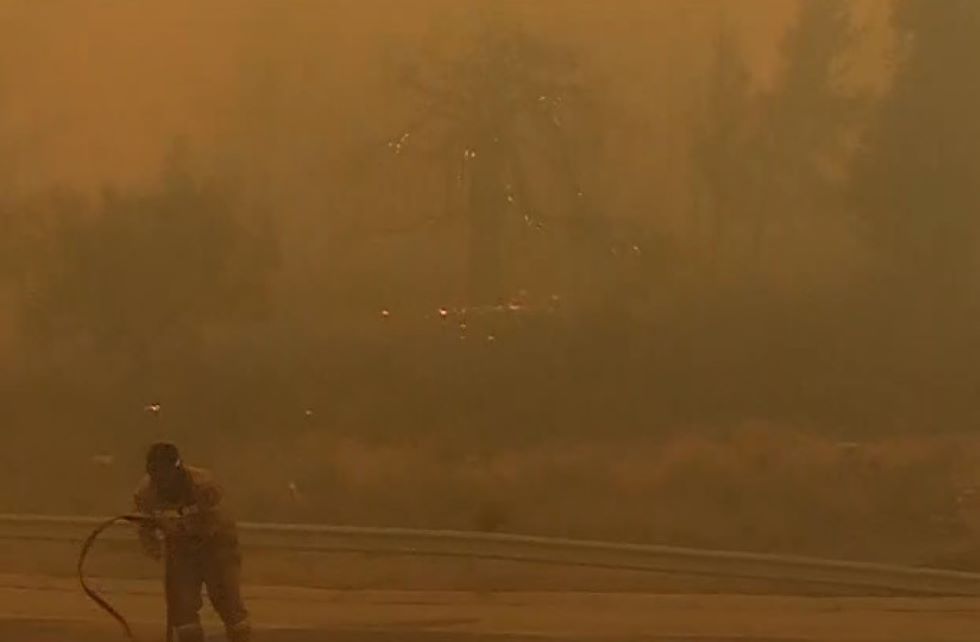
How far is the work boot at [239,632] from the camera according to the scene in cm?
554

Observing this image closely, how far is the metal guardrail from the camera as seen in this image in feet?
19.3

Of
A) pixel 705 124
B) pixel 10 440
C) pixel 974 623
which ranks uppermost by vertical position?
pixel 705 124

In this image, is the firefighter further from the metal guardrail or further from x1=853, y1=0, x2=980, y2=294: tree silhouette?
x1=853, y1=0, x2=980, y2=294: tree silhouette

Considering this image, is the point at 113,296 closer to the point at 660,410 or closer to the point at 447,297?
the point at 447,297

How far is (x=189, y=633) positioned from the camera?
5.56 metres

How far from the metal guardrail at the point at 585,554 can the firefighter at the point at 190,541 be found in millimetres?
543

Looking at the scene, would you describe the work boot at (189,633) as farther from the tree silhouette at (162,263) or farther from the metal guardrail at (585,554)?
the tree silhouette at (162,263)

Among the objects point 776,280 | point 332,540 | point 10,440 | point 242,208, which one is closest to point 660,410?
point 776,280

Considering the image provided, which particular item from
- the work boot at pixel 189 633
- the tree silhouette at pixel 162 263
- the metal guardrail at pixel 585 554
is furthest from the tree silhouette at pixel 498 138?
the work boot at pixel 189 633

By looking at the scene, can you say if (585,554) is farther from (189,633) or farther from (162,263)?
(162,263)

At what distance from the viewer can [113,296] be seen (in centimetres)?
599

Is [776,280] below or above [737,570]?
above

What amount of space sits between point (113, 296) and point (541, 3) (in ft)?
8.12

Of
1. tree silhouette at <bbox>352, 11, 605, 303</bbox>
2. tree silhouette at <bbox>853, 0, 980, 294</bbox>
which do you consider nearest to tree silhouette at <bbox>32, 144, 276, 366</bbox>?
tree silhouette at <bbox>352, 11, 605, 303</bbox>
